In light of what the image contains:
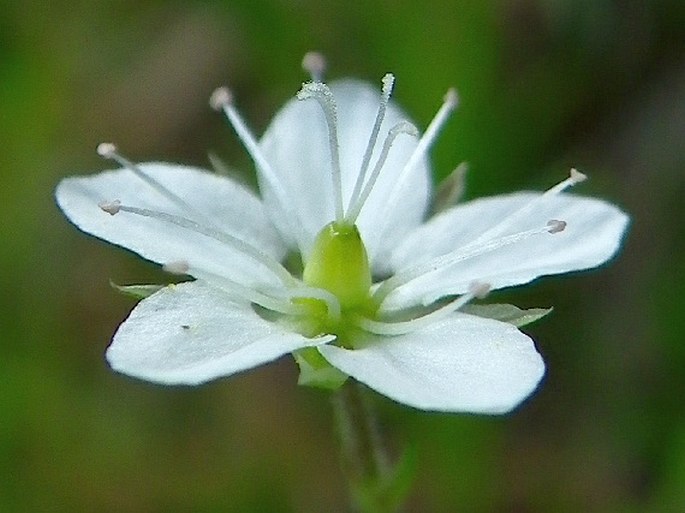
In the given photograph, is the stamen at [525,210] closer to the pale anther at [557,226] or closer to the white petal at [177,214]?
the pale anther at [557,226]

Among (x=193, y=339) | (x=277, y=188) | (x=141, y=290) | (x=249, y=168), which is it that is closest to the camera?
(x=193, y=339)

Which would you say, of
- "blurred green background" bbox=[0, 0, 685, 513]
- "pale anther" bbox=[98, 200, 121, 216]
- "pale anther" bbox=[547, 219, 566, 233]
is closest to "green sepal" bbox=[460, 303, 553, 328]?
"pale anther" bbox=[547, 219, 566, 233]

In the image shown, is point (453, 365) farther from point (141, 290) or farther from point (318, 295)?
point (141, 290)

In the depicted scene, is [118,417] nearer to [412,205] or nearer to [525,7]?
[412,205]

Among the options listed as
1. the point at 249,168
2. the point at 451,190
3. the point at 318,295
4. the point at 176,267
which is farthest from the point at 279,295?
the point at 249,168

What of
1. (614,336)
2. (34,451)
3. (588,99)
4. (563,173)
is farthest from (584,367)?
(34,451)

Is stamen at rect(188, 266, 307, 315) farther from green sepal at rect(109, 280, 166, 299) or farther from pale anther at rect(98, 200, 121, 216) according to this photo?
pale anther at rect(98, 200, 121, 216)
